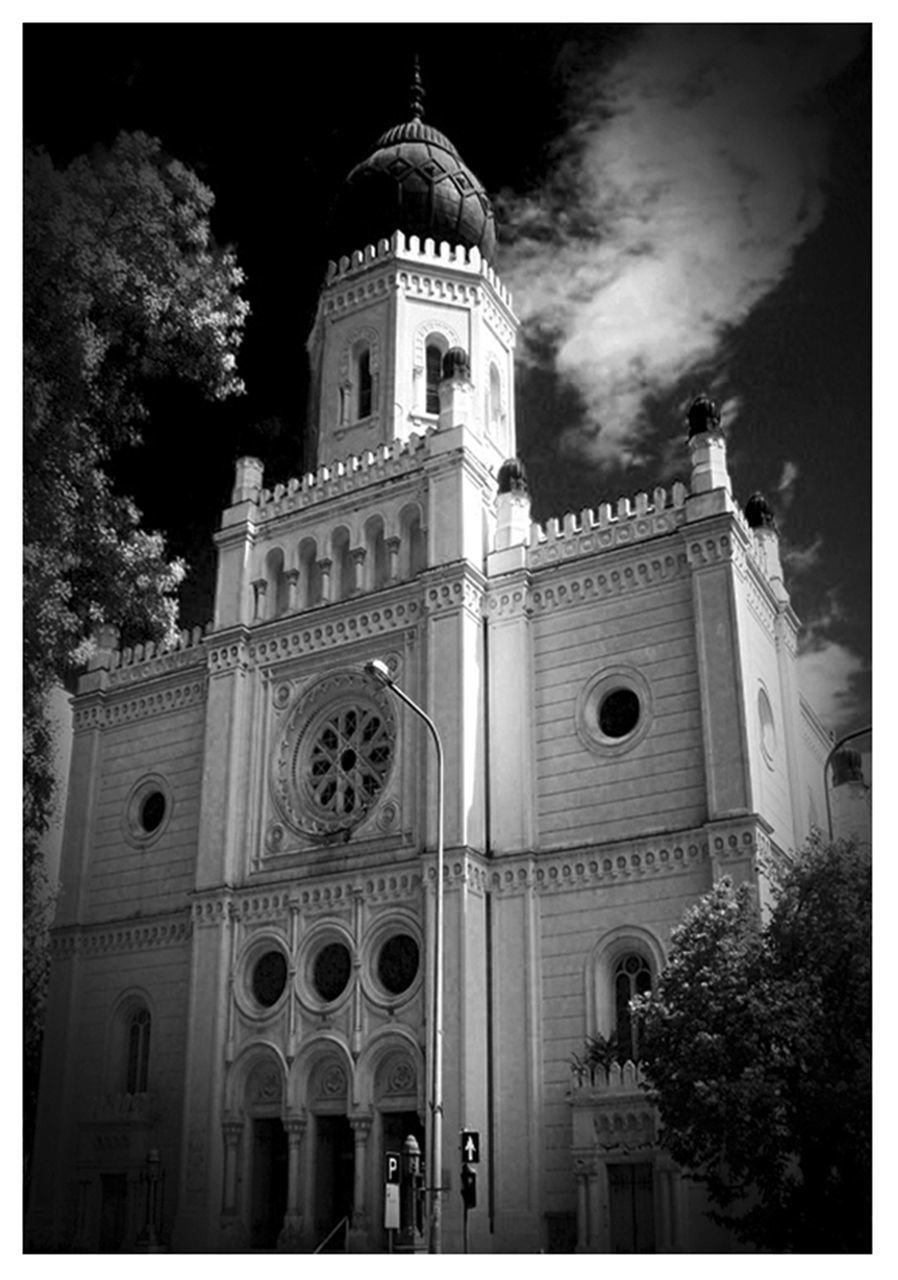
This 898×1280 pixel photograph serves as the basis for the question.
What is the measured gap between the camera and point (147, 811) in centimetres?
2178

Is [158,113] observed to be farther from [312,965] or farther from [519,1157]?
[519,1157]

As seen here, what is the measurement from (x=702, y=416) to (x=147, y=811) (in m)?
11.0

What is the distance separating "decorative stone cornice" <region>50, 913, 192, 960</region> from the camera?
20.5m

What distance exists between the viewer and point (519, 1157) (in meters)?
16.4

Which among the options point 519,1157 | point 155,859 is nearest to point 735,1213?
point 519,1157

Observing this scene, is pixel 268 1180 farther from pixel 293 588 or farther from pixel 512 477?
pixel 512 477

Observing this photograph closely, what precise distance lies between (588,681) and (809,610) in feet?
16.2

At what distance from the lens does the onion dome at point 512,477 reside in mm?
20062

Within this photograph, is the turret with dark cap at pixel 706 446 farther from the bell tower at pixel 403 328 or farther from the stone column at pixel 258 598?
the stone column at pixel 258 598

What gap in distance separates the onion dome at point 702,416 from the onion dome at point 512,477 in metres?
3.93

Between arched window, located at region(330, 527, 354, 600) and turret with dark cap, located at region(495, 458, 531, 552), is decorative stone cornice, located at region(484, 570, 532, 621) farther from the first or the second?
arched window, located at region(330, 527, 354, 600)

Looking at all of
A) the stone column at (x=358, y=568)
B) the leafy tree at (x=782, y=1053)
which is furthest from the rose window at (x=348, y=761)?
the leafy tree at (x=782, y=1053)

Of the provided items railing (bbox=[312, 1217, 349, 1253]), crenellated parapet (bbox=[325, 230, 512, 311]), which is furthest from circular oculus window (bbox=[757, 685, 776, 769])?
crenellated parapet (bbox=[325, 230, 512, 311])

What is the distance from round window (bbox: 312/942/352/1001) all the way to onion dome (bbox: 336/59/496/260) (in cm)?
1036
